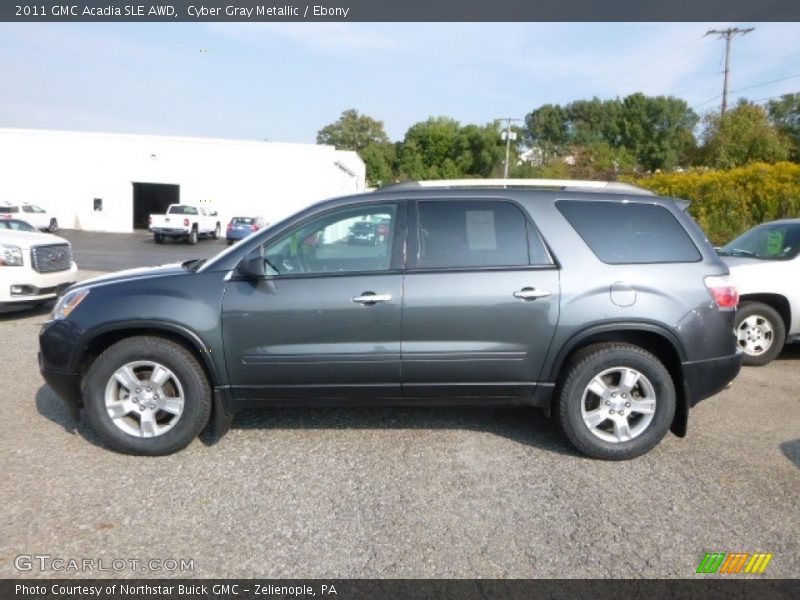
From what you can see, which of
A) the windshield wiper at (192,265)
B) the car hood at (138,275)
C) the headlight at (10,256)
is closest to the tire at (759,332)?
the windshield wiper at (192,265)

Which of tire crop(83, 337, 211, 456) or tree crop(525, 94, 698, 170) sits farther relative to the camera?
tree crop(525, 94, 698, 170)

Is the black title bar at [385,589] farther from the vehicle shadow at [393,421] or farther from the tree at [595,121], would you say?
the tree at [595,121]

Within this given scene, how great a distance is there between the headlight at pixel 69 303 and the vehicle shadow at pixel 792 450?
499cm

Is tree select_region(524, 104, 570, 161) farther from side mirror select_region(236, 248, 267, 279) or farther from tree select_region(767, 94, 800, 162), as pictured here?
side mirror select_region(236, 248, 267, 279)

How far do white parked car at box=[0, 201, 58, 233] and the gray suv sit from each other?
2883 centimetres

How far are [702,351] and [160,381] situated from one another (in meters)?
3.64

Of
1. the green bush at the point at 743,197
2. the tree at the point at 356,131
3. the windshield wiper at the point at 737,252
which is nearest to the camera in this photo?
the windshield wiper at the point at 737,252

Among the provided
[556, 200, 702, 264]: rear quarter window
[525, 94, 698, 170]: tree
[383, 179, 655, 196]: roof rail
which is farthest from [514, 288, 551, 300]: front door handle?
[525, 94, 698, 170]: tree

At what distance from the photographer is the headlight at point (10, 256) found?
26.1 ft

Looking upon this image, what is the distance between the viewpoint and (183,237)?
29344mm

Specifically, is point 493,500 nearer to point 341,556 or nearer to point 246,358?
point 341,556

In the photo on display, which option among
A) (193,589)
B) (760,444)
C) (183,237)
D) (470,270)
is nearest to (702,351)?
(760,444)

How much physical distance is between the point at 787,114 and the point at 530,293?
52.6m

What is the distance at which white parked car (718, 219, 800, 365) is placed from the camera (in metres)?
6.57
